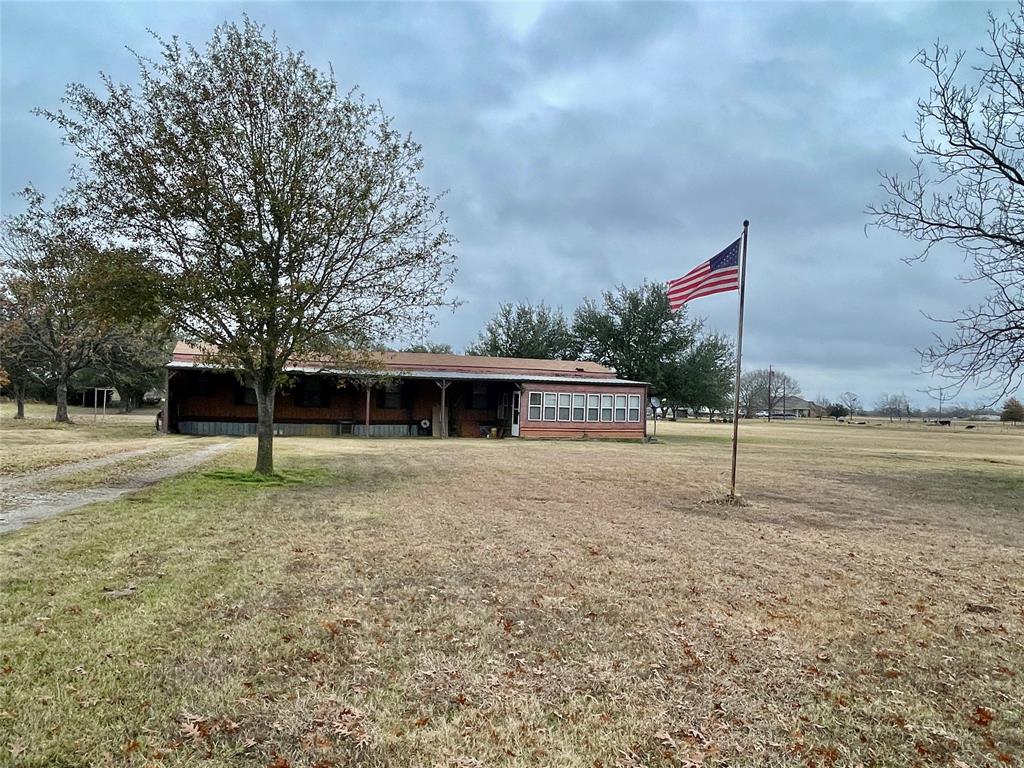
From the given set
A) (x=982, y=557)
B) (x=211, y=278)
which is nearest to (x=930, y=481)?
(x=982, y=557)

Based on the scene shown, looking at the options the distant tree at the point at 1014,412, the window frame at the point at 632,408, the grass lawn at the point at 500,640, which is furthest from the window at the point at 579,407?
the distant tree at the point at 1014,412

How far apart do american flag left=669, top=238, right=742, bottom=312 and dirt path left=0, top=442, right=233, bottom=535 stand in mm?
10840

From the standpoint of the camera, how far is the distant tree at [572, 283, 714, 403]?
128 ft

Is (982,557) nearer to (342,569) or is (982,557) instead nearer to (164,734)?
(342,569)

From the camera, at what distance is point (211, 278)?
430 inches

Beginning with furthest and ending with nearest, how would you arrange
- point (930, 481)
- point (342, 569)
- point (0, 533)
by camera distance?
point (930, 481) → point (0, 533) → point (342, 569)

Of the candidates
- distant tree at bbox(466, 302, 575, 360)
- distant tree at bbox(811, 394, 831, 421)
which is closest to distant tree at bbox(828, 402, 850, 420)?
distant tree at bbox(811, 394, 831, 421)

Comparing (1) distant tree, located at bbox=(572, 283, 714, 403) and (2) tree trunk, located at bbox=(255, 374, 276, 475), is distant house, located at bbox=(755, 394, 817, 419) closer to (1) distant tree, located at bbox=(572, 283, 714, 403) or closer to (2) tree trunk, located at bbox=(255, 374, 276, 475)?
(1) distant tree, located at bbox=(572, 283, 714, 403)

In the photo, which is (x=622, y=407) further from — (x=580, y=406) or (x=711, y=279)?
(x=711, y=279)

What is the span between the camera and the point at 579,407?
31469mm

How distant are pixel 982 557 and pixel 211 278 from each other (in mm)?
12385

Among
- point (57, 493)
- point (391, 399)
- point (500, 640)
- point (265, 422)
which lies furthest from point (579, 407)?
point (500, 640)

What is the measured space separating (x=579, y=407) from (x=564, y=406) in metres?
0.89

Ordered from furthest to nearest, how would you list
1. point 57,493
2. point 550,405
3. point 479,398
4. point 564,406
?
1. point 479,398
2. point 564,406
3. point 550,405
4. point 57,493
